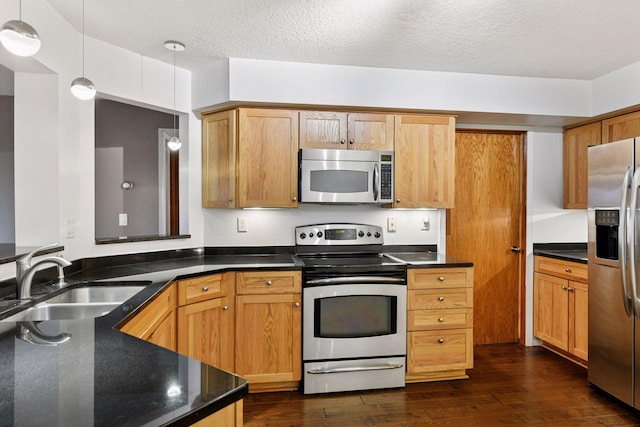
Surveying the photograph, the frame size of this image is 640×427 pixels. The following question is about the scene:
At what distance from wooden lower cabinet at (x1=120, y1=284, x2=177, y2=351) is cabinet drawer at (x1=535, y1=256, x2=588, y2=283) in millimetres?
2993

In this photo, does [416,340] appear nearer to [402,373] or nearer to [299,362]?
[402,373]

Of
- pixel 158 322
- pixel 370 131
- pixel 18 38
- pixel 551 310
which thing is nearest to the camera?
pixel 18 38

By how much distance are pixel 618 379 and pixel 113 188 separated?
4248 millimetres

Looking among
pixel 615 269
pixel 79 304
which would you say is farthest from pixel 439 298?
pixel 79 304

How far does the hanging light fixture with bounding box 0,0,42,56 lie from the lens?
1248 millimetres

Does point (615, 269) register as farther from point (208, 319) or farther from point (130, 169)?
point (130, 169)

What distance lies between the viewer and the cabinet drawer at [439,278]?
2863mm

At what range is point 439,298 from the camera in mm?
2896

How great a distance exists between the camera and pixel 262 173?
300 centimetres

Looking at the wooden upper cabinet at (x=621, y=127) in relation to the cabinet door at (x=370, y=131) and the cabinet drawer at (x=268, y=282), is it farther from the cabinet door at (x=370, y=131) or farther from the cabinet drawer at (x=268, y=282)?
the cabinet drawer at (x=268, y=282)

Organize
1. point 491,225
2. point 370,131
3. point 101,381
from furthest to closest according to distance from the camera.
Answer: point 491,225, point 370,131, point 101,381

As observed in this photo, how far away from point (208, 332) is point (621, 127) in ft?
11.6

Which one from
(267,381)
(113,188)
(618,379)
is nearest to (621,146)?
(618,379)

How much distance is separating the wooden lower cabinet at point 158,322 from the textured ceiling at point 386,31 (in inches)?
62.2
